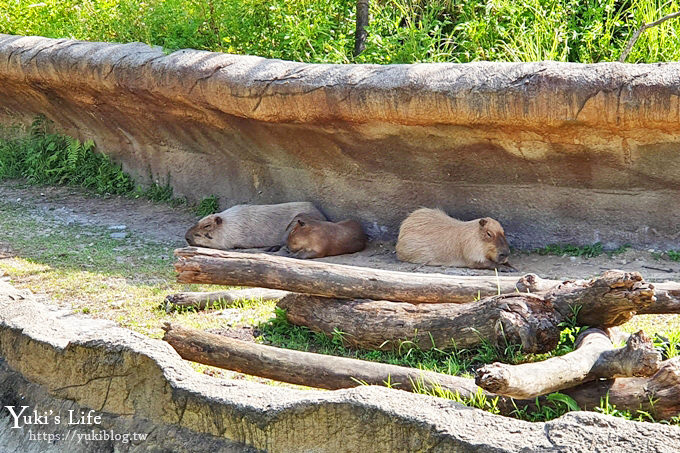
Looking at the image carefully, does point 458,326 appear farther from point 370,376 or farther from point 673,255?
point 673,255

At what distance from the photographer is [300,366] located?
4.10 m

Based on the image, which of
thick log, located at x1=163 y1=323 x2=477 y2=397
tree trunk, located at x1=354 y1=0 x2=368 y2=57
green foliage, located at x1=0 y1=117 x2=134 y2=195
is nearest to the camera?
thick log, located at x1=163 y1=323 x2=477 y2=397

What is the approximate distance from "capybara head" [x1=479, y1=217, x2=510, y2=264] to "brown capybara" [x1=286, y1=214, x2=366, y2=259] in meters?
1.17

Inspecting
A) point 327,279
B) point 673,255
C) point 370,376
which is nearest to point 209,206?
point 327,279

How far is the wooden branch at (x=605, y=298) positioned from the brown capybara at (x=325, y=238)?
3.34m

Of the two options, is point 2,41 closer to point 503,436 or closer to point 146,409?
point 146,409

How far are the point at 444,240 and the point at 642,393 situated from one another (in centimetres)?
376

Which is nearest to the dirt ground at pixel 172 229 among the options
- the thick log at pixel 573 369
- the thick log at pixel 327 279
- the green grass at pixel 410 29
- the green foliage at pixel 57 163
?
the green foliage at pixel 57 163

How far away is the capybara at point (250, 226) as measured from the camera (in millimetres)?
8094

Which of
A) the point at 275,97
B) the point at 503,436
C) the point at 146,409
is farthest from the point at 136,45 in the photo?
the point at 503,436

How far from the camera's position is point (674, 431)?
2.71 meters

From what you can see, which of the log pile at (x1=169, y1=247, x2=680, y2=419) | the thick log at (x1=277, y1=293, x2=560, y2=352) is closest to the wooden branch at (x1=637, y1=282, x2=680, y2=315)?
the log pile at (x1=169, y1=247, x2=680, y2=419)

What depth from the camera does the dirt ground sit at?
21.1 feet

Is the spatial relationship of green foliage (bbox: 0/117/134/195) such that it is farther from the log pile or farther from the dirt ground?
the log pile
